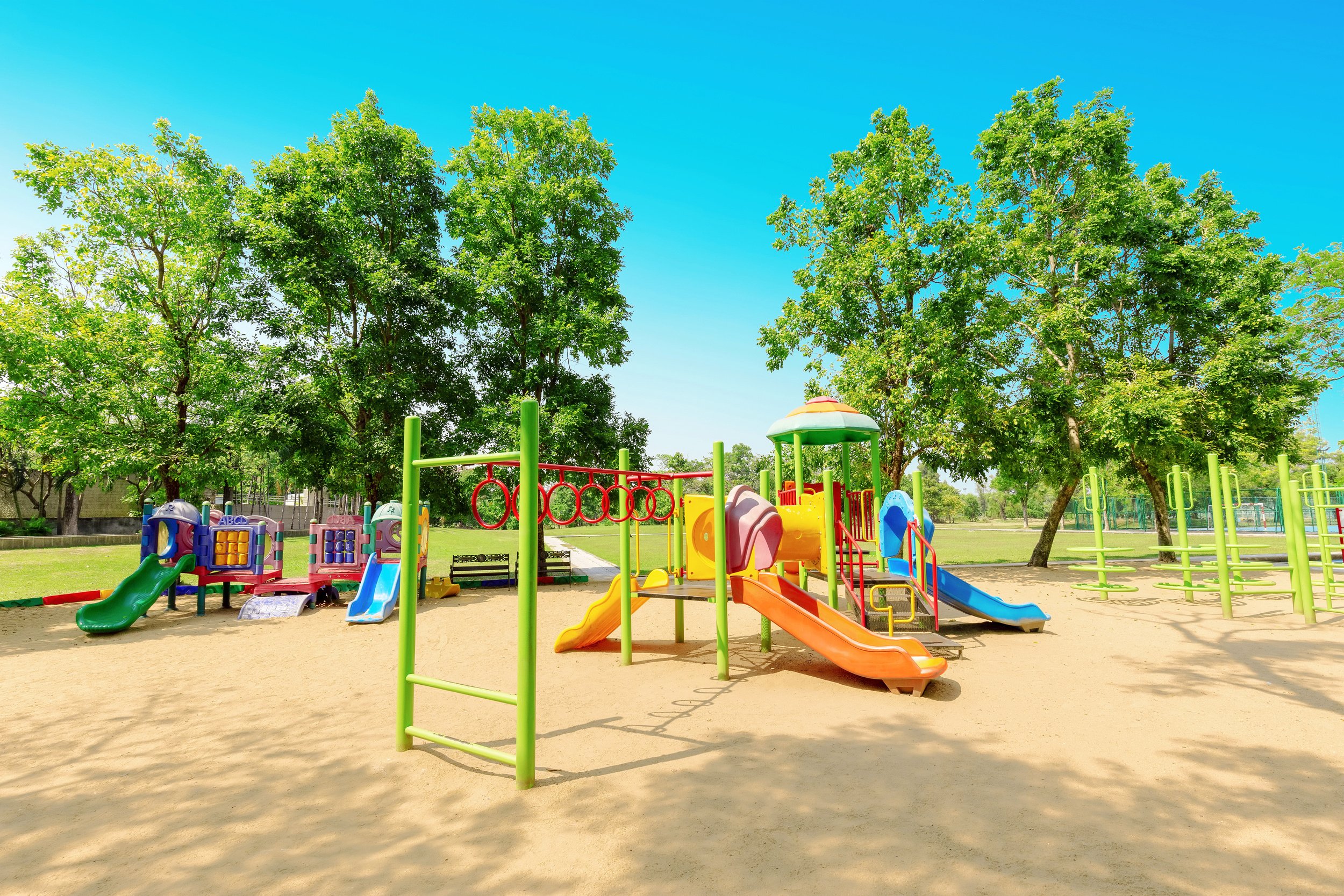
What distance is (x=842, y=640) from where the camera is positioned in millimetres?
6633

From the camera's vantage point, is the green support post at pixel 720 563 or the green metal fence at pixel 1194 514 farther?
the green metal fence at pixel 1194 514

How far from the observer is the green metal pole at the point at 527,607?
4102 millimetres

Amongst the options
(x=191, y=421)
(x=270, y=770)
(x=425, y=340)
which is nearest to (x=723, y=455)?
(x=270, y=770)

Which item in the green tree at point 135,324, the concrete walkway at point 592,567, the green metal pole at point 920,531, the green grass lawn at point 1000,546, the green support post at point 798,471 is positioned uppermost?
the green tree at point 135,324

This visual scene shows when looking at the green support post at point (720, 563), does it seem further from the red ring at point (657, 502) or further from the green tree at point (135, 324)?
the green tree at point (135, 324)

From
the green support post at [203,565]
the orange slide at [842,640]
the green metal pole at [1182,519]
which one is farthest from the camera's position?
the green support post at [203,565]

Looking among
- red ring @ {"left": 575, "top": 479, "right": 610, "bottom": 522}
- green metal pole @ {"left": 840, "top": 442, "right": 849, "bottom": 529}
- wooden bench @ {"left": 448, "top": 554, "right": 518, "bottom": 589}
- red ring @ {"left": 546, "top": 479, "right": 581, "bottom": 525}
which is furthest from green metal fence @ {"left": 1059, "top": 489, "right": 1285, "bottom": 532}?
red ring @ {"left": 546, "top": 479, "right": 581, "bottom": 525}

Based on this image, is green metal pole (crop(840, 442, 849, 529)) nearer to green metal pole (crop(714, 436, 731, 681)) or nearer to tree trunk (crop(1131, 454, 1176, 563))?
green metal pole (crop(714, 436, 731, 681))

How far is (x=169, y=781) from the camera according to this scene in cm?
428

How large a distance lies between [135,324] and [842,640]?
1727cm

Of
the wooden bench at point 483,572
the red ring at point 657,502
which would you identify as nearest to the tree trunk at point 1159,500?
the red ring at point 657,502

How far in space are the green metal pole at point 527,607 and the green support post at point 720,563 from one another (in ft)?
8.75

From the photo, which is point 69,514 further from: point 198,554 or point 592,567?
point 592,567

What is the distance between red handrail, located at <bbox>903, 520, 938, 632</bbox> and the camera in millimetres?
8373
